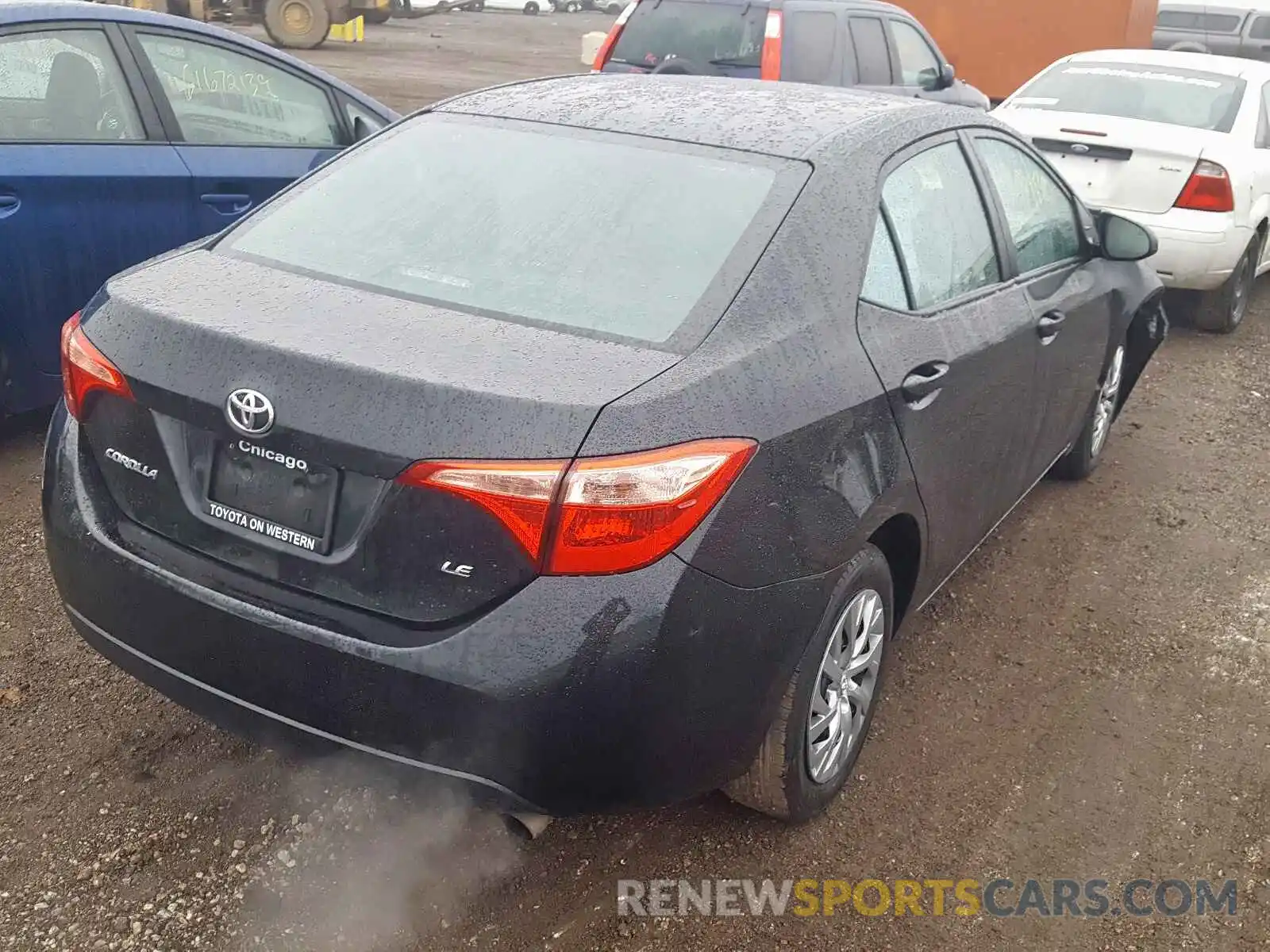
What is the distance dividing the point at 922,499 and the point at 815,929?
103 centimetres

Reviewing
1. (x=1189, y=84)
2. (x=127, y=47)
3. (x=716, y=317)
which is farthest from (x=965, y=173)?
(x=1189, y=84)

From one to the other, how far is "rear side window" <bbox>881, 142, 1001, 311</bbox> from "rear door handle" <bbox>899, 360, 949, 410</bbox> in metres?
0.18

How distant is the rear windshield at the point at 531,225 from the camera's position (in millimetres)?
2555

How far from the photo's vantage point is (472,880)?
2684mm

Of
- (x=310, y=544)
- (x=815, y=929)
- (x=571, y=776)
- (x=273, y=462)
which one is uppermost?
(x=273, y=462)

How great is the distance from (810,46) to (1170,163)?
2.92 metres

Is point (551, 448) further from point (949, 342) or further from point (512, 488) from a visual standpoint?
point (949, 342)

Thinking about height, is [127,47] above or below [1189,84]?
above

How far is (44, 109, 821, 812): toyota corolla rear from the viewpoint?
2148 mm

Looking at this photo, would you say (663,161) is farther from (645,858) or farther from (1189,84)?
(1189,84)

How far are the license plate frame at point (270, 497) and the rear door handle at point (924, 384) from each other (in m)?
1.32

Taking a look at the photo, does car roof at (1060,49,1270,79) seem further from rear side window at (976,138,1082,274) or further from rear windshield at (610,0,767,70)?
rear side window at (976,138,1082,274)

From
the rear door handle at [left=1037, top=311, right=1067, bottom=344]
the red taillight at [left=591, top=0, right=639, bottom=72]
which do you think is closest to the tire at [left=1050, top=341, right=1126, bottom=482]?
the rear door handle at [left=1037, top=311, right=1067, bottom=344]

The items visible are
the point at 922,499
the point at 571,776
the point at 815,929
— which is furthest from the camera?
the point at 922,499
